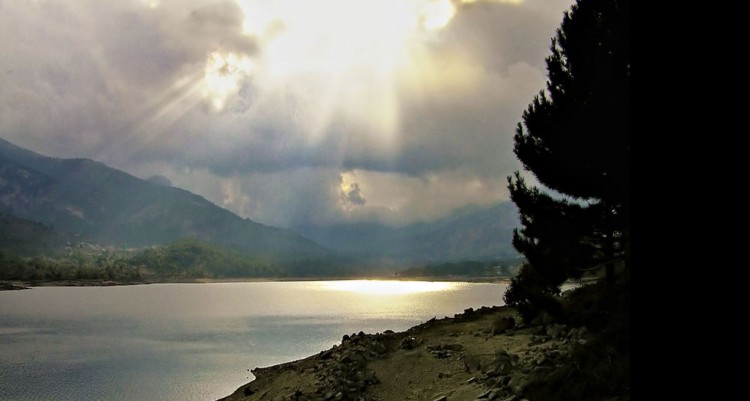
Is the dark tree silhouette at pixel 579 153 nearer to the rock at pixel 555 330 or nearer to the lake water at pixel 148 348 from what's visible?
the rock at pixel 555 330

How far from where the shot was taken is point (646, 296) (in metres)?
1.60

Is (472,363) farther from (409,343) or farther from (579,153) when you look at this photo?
(579,153)

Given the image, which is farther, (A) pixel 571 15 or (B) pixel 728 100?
(A) pixel 571 15

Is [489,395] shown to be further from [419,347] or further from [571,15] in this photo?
[571,15]

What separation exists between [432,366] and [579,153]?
A: 912cm

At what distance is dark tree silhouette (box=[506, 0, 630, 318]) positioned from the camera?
17.4 m

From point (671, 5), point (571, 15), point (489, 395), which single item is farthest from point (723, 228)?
point (571, 15)

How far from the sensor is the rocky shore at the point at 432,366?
54.5ft

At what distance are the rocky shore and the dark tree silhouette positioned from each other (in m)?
2.16

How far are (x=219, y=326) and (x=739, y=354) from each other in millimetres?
86687

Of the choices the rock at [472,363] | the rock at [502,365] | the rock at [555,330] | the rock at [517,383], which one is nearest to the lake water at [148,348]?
the rock at [472,363]

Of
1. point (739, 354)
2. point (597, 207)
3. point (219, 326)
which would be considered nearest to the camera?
point (739, 354)

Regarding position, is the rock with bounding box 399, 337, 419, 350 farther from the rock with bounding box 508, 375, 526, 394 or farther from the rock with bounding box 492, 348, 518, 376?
the rock with bounding box 508, 375, 526, 394

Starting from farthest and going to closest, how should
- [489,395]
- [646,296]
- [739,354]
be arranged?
[489,395] < [646,296] < [739,354]
